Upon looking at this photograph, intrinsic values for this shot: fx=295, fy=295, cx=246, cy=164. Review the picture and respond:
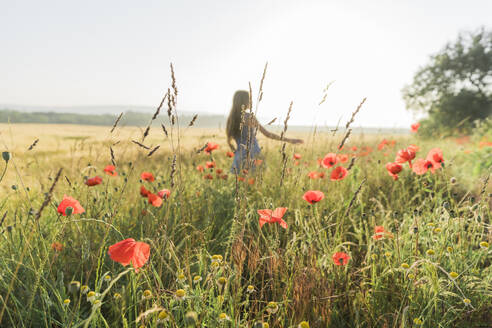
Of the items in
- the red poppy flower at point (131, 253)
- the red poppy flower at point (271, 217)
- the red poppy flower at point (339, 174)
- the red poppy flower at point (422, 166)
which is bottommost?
the red poppy flower at point (131, 253)

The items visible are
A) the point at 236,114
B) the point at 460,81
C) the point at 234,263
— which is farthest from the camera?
the point at 460,81

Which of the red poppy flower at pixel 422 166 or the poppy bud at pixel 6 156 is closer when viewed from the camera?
the poppy bud at pixel 6 156

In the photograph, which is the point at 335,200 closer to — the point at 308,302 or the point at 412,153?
the point at 412,153

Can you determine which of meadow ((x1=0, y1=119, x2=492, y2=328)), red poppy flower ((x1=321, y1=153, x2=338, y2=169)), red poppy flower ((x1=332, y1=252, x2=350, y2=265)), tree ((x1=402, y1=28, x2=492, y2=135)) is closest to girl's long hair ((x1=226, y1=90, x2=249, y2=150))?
meadow ((x1=0, y1=119, x2=492, y2=328))

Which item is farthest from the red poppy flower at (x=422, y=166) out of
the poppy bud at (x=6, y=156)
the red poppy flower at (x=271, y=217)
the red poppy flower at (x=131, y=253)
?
the poppy bud at (x=6, y=156)

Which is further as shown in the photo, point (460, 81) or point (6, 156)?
point (460, 81)

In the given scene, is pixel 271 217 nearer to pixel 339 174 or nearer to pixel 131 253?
pixel 131 253

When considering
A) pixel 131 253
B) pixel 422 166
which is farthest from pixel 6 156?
pixel 422 166

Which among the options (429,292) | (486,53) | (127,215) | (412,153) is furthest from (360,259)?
(486,53)

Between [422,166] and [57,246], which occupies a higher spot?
[422,166]

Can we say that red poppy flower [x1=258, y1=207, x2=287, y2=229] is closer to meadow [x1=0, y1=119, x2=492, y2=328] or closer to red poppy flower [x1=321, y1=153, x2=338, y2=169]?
meadow [x1=0, y1=119, x2=492, y2=328]

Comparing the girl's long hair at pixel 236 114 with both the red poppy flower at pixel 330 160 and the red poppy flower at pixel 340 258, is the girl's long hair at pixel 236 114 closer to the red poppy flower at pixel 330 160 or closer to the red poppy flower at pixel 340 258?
the red poppy flower at pixel 330 160

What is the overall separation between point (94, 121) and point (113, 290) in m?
55.5

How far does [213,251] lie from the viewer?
5.55 ft
